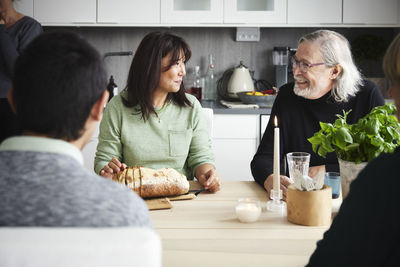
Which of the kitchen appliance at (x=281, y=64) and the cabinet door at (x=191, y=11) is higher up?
the cabinet door at (x=191, y=11)

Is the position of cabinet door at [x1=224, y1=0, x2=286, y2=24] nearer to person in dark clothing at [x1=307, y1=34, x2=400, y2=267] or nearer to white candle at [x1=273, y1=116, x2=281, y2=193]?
white candle at [x1=273, y1=116, x2=281, y2=193]

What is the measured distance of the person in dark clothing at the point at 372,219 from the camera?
0.77 metres

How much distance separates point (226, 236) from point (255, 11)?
2.52 m

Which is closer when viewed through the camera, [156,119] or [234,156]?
[156,119]

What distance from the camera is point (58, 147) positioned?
733 mm

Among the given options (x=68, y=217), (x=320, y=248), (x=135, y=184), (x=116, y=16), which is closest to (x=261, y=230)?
(x=320, y=248)

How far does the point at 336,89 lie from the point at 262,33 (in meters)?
1.85

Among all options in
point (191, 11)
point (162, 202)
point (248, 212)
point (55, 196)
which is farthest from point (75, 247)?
point (191, 11)

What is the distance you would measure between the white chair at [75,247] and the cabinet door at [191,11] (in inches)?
116

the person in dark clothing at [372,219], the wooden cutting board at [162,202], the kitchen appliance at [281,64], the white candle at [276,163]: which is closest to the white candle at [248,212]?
the white candle at [276,163]

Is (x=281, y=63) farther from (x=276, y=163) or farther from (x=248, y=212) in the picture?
(x=248, y=212)

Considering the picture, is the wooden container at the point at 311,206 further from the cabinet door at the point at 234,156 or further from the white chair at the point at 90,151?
the white chair at the point at 90,151

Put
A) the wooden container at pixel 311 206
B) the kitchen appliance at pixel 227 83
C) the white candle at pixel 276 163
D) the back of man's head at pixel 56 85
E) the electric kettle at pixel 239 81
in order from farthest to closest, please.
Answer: the kitchen appliance at pixel 227 83 → the electric kettle at pixel 239 81 → the white candle at pixel 276 163 → the wooden container at pixel 311 206 → the back of man's head at pixel 56 85

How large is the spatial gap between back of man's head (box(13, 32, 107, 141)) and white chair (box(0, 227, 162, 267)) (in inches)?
8.1
